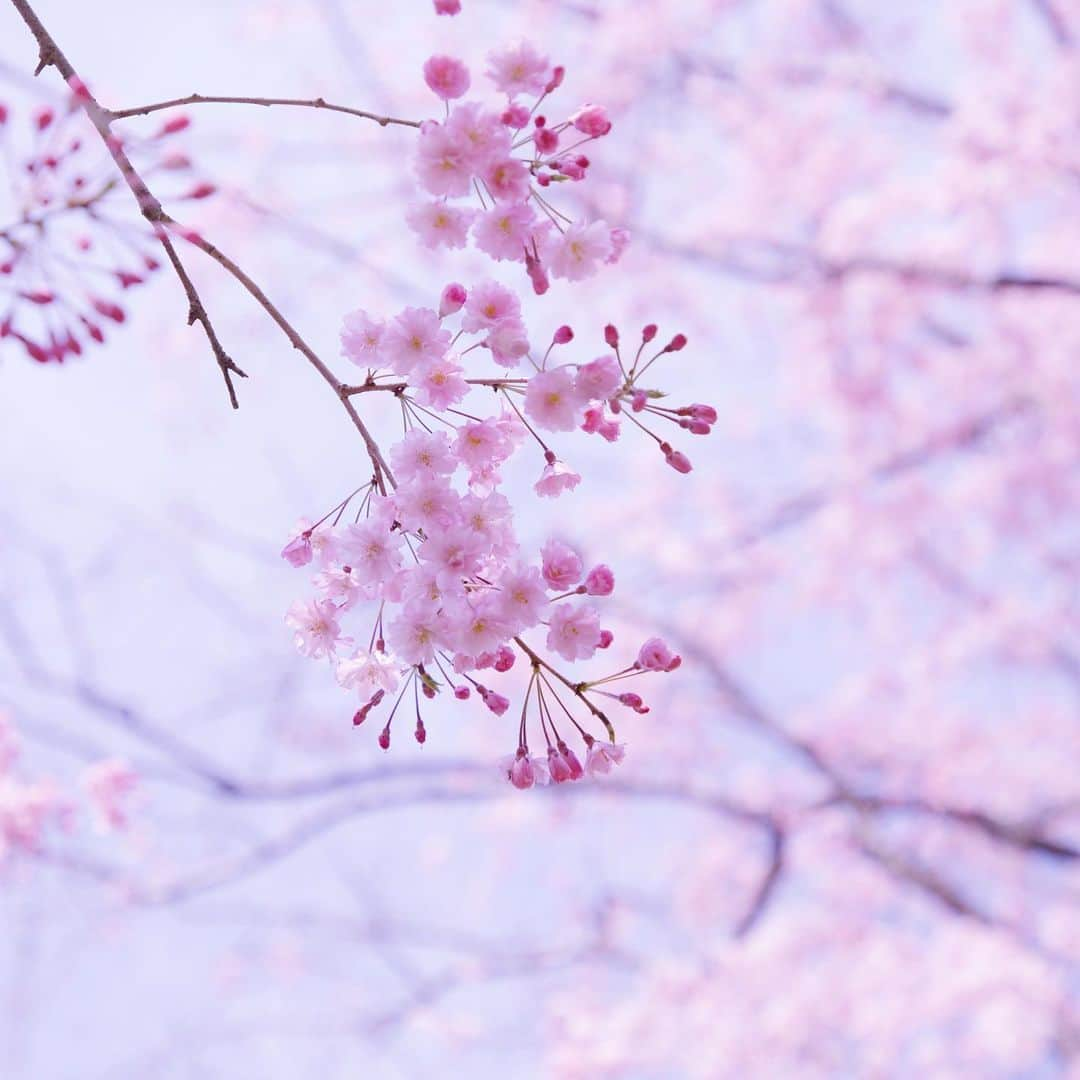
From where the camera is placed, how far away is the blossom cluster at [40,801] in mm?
4941

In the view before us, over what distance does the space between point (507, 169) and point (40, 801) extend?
15.0 feet

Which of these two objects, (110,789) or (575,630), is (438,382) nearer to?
(575,630)

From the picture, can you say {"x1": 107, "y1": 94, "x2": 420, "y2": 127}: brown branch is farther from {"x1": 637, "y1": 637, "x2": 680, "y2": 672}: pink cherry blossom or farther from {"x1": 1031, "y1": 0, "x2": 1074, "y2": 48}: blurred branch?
{"x1": 1031, "y1": 0, "x2": 1074, "y2": 48}: blurred branch

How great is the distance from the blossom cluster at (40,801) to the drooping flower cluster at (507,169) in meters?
4.13

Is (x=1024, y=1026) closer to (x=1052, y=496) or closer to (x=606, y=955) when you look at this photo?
(x=606, y=955)

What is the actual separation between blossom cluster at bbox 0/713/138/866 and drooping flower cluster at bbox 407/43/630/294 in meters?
4.13

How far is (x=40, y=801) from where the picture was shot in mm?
4957

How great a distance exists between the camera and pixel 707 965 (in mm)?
7883

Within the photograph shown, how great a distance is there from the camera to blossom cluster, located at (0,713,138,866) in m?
4.94

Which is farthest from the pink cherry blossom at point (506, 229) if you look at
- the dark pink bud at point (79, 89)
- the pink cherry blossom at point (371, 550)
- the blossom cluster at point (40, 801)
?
the blossom cluster at point (40, 801)

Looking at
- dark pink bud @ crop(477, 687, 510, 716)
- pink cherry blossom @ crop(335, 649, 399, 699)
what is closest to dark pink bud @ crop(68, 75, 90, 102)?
pink cherry blossom @ crop(335, 649, 399, 699)

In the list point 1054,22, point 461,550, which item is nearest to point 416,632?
point 461,550

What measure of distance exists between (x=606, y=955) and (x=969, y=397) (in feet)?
18.4

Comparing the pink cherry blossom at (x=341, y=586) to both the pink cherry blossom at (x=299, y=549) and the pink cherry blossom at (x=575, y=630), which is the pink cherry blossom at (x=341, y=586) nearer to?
the pink cherry blossom at (x=299, y=549)
